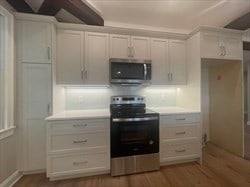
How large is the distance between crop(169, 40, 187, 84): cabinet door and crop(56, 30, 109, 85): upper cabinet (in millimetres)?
1280

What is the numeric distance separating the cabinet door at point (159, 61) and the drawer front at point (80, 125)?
1.26m

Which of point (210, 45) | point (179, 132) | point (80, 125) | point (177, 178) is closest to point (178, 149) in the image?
point (179, 132)

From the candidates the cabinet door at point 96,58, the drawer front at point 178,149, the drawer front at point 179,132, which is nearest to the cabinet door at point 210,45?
the drawer front at point 179,132

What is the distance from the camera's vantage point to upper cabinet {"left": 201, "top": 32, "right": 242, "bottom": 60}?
2.71m

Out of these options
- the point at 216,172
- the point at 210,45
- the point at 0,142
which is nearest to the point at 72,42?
the point at 0,142

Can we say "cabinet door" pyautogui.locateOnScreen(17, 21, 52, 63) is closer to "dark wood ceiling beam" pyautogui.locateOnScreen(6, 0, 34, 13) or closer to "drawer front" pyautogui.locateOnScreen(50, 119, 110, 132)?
"dark wood ceiling beam" pyautogui.locateOnScreen(6, 0, 34, 13)

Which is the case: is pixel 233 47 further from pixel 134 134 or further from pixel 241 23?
pixel 134 134

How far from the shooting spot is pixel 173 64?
301cm

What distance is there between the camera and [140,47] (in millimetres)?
2854

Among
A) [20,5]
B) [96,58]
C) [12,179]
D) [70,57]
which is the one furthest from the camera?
[96,58]

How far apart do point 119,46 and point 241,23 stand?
2.29m

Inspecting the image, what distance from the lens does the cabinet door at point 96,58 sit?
2635 mm

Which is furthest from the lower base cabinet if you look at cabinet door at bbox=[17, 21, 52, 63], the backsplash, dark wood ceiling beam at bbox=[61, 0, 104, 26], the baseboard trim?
dark wood ceiling beam at bbox=[61, 0, 104, 26]

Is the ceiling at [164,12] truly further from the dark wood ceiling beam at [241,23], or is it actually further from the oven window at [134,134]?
the oven window at [134,134]
